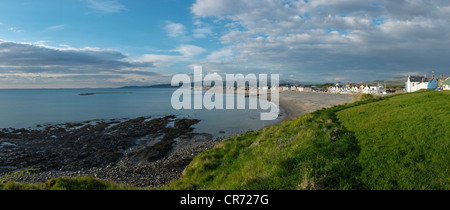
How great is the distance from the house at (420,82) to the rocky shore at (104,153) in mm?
58746

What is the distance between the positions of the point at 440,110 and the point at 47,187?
17319 mm

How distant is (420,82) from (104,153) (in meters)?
77.2

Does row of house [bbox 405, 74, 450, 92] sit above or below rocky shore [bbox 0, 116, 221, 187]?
above

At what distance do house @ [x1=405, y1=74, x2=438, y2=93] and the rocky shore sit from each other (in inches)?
2313

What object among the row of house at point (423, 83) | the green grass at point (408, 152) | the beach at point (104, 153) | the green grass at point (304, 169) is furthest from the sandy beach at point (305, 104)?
the green grass at point (304, 169)

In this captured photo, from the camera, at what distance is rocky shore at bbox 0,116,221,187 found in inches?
674

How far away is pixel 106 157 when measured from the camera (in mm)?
22641

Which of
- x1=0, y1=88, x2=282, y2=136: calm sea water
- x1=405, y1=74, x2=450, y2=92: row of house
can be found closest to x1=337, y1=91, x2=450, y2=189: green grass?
x1=0, y1=88, x2=282, y2=136: calm sea water

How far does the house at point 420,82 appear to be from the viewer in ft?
187

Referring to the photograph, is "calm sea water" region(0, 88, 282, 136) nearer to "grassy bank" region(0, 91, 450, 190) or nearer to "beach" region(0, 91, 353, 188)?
"beach" region(0, 91, 353, 188)

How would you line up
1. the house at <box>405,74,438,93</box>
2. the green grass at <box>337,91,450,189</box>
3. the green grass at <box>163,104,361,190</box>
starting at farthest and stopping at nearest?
the house at <box>405,74,438,93</box>, the green grass at <box>163,104,361,190</box>, the green grass at <box>337,91,450,189</box>

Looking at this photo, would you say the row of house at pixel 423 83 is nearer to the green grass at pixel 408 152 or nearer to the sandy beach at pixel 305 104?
the sandy beach at pixel 305 104
